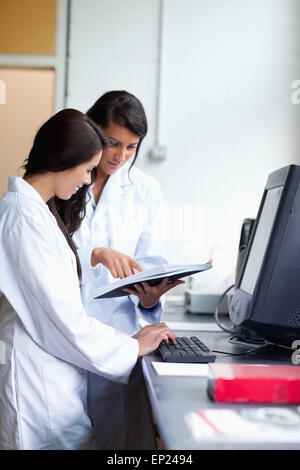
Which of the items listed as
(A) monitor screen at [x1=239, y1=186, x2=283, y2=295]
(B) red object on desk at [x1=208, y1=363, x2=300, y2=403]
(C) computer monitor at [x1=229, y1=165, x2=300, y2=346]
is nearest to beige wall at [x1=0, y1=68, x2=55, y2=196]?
(A) monitor screen at [x1=239, y1=186, x2=283, y2=295]

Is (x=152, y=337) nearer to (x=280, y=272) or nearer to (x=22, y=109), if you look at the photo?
(x=280, y=272)

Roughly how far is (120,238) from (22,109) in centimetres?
153

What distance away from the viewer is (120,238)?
1861 mm

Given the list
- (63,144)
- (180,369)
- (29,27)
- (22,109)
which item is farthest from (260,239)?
(29,27)

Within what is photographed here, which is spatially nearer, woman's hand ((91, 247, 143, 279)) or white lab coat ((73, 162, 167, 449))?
woman's hand ((91, 247, 143, 279))

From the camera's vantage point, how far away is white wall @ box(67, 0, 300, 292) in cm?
300

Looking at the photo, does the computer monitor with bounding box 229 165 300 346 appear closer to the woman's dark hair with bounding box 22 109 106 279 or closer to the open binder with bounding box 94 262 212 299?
the open binder with bounding box 94 262 212 299

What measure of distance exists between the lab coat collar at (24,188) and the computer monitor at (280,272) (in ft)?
1.79

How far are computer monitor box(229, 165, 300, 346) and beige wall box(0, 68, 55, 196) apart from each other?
2.07m

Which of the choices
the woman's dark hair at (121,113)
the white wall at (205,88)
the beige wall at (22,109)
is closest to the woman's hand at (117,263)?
the woman's dark hair at (121,113)

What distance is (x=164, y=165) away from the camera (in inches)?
119

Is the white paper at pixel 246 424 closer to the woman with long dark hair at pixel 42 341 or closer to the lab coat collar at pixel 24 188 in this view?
the woman with long dark hair at pixel 42 341

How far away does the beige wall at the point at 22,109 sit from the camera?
119 inches

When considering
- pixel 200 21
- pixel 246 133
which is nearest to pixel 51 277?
pixel 246 133
